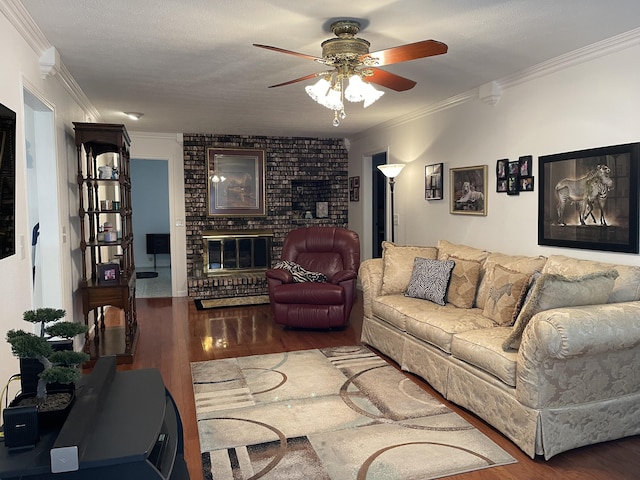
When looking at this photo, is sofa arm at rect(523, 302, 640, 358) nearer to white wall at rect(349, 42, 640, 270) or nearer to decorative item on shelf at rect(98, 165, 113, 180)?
white wall at rect(349, 42, 640, 270)

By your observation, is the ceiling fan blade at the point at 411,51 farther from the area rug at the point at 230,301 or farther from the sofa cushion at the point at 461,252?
the area rug at the point at 230,301

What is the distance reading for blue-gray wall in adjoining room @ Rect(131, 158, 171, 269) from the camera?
9875 millimetres

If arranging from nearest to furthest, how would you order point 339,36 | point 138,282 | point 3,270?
point 3,270, point 339,36, point 138,282

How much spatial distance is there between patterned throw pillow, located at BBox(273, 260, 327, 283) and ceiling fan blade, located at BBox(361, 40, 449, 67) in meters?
2.97

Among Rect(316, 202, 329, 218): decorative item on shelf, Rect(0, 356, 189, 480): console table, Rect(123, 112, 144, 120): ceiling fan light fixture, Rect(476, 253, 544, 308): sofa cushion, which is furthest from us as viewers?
Rect(316, 202, 329, 218): decorative item on shelf

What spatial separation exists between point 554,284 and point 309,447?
1.59m

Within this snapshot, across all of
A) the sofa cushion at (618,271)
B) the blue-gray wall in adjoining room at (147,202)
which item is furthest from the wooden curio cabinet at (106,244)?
the blue-gray wall in adjoining room at (147,202)

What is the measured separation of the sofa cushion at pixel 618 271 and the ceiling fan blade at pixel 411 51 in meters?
1.69

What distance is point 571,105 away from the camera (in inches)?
138

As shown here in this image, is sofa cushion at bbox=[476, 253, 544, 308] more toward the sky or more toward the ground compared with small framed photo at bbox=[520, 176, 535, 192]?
more toward the ground

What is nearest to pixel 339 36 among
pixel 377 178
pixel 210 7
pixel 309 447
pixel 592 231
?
pixel 210 7

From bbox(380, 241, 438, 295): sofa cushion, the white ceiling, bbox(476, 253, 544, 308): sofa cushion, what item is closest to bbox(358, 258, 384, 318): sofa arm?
bbox(380, 241, 438, 295): sofa cushion

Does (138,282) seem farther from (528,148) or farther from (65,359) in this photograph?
(65,359)

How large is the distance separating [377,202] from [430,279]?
3.51 meters
